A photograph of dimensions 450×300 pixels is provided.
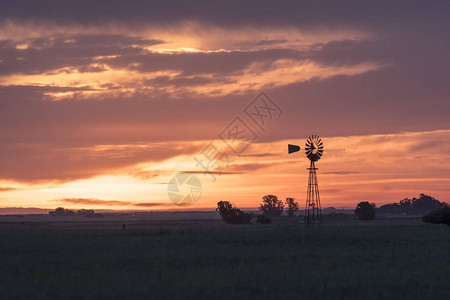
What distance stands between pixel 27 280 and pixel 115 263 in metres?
10.5

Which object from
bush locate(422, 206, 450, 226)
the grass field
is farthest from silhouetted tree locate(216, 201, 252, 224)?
the grass field

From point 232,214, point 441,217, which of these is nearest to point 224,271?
point 441,217

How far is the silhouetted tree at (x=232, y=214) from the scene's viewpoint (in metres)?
178

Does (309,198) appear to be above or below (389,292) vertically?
above

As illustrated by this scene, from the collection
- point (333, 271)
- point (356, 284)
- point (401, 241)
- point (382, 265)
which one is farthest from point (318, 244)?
point (356, 284)

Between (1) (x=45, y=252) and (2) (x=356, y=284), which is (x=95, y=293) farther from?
(1) (x=45, y=252)

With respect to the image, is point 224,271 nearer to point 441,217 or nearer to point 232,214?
point 441,217

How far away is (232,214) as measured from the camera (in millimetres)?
180750

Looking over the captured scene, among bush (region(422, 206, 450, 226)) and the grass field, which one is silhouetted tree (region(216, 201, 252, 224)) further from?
the grass field

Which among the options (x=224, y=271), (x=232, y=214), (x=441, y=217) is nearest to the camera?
(x=224, y=271)

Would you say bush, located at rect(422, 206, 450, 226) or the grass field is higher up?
bush, located at rect(422, 206, 450, 226)

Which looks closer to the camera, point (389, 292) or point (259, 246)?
point (389, 292)

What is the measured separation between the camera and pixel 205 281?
36938mm

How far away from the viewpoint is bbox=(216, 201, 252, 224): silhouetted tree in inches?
7008
